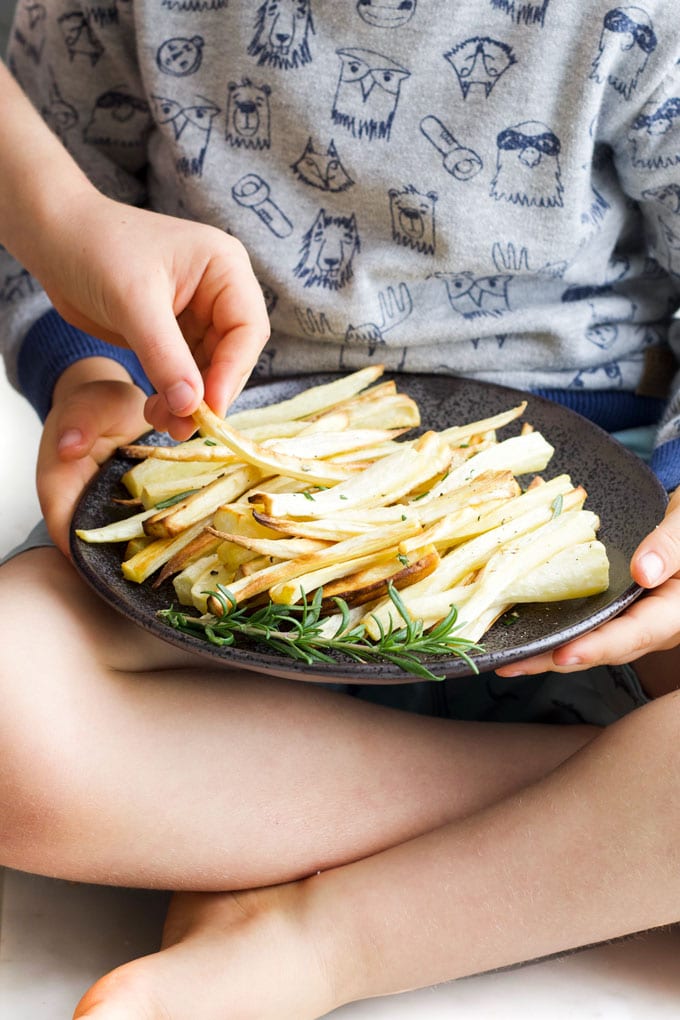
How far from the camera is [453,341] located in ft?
4.20

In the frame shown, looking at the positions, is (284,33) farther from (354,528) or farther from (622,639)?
(622,639)

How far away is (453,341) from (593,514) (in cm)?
40

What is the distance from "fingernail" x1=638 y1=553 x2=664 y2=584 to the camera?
87 cm

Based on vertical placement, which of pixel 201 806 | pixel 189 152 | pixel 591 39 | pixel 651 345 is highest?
pixel 591 39

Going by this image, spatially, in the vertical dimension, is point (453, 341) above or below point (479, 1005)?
above

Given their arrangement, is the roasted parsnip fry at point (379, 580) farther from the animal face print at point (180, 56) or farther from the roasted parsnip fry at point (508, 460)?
the animal face print at point (180, 56)

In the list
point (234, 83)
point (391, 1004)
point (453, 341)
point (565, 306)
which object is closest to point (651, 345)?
point (565, 306)

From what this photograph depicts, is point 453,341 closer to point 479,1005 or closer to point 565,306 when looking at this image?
point 565,306

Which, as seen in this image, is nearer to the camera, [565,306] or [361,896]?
[361,896]

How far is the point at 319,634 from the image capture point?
81 cm

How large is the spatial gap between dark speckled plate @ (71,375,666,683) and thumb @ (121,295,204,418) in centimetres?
15

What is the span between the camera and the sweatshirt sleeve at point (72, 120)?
1296mm

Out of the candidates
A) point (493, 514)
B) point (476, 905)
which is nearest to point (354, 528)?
point (493, 514)

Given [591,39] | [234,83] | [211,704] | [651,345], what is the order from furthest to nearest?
[651,345] → [234,83] → [591,39] → [211,704]
